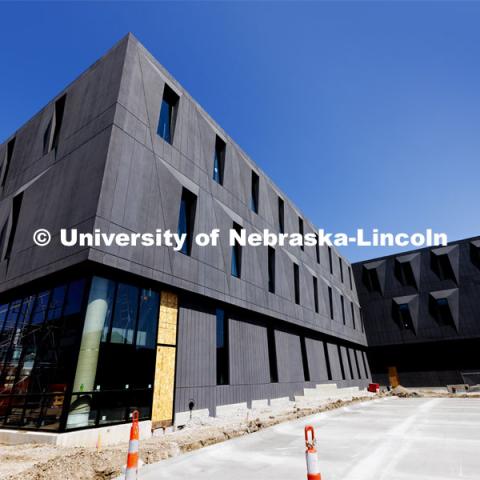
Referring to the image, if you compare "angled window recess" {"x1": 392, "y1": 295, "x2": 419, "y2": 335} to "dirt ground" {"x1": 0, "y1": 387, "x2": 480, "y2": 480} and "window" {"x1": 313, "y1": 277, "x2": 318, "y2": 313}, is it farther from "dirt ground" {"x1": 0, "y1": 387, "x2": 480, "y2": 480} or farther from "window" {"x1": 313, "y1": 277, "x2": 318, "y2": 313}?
"dirt ground" {"x1": 0, "y1": 387, "x2": 480, "y2": 480}

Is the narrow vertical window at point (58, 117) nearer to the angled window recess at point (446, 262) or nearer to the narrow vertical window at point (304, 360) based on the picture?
the narrow vertical window at point (304, 360)

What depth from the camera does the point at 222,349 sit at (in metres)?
16.9

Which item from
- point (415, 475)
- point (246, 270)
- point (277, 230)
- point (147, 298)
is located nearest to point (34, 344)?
point (147, 298)

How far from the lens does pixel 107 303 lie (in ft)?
38.4

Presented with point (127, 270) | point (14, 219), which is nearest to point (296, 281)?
point (127, 270)

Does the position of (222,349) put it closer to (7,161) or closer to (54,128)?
(54,128)

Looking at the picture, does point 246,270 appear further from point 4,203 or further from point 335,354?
point 335,354

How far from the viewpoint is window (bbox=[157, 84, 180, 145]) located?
16.1 meters

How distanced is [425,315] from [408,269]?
20.7 feet

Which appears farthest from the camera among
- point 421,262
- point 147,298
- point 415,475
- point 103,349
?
point 421,262

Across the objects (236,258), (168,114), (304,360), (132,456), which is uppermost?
(168,114)

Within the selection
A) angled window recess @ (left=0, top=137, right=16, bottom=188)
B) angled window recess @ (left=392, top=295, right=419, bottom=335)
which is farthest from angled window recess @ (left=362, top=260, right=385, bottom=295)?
angled window recess @ (left=0, top=137, right=16, bottom=188)

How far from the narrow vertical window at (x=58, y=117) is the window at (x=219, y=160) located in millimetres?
8325

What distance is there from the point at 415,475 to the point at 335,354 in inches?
1178
